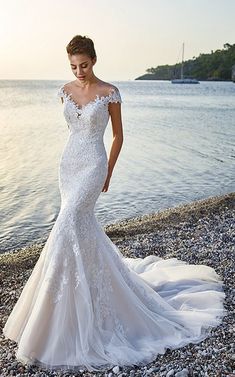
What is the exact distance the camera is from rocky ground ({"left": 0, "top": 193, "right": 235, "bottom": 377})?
480 cm

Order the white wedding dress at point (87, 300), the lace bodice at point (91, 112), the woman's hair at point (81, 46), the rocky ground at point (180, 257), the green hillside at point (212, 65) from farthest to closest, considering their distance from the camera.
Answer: the green hillside at point (212, 65), the lace bodice at point (91, 112), the woman's hair at point (81, 46), the white wedding dress at point (87, 300), the rocky ground at point (180, 257)

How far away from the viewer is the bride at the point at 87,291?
4.97 meters

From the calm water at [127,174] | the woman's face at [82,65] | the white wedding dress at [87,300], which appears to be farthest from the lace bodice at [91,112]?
the calm water at [127,174]

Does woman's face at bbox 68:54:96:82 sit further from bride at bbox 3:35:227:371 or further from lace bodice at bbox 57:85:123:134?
lace bodice at bbox 57:85:123:134

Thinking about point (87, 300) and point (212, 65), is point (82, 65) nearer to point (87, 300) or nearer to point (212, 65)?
point (87, 300)

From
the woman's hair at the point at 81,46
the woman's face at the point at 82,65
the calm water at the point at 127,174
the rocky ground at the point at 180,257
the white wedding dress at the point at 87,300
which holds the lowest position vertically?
the calm water at the point at 127,174

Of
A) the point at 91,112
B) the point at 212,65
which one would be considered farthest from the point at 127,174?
the point at 212,65

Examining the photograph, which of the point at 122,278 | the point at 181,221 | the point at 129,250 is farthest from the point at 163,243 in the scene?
the point at 122,278

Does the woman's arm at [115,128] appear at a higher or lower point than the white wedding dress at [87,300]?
higher

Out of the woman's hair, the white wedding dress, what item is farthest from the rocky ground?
the woman's hair

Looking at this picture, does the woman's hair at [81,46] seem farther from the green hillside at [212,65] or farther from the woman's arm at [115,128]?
the green hillside at [212,65]

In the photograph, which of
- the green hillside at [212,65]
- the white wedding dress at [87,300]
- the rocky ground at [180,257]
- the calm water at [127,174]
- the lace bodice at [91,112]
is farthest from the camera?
the green hillside at [212,65]

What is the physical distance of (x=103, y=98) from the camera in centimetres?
539

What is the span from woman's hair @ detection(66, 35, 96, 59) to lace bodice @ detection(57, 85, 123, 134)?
462 mm
